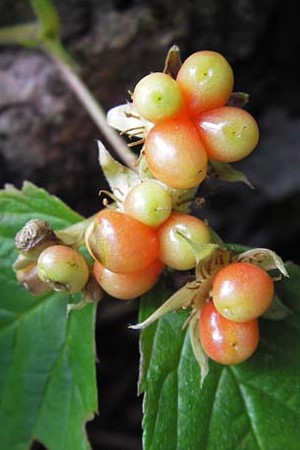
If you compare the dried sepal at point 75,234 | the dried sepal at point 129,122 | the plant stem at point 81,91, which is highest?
the dried sepal at point 129,122

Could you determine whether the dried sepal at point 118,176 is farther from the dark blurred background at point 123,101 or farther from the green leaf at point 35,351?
the dark blurred background at point 123,101

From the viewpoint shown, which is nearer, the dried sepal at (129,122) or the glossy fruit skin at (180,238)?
the glossy fruit skin at (180,238)

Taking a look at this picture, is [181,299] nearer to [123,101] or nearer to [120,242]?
[120,242]

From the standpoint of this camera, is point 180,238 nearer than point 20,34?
Yes

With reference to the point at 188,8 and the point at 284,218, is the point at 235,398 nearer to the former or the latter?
the point at 284,218

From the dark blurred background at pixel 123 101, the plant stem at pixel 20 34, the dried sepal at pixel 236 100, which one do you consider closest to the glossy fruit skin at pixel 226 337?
the dried sepal at pixel 236 100

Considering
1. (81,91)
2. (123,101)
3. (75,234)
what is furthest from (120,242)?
(123,101)

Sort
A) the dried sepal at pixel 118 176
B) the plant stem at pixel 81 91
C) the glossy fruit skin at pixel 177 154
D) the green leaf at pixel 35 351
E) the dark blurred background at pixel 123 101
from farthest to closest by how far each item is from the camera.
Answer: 1. the dark blurred background at pixel 123 101
2. the plant stem at pixel 81 91
3. the green leaf at pixel 35 351
4. the dried sepal at pixel 118 176
5. the glossy fruit skin at pixel 177 154
